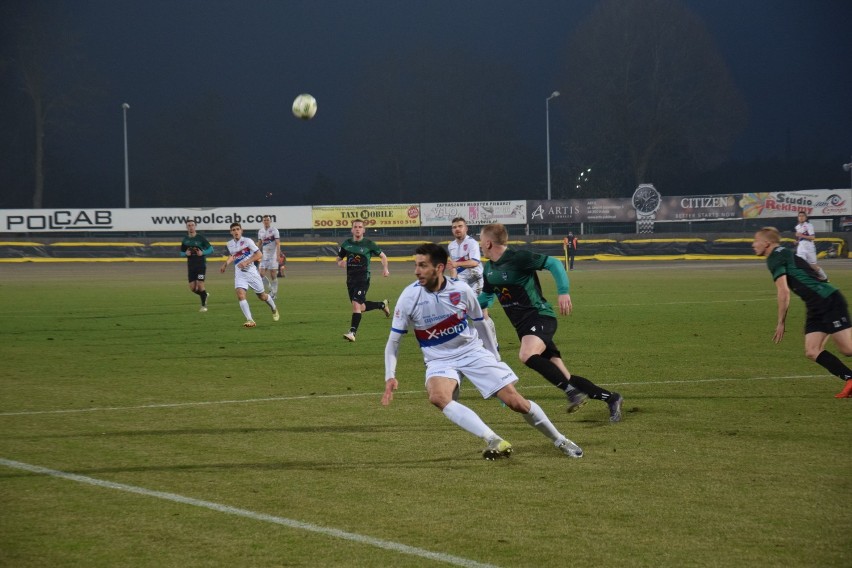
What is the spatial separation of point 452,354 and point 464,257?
30.0ft

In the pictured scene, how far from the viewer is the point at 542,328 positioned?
10.4 meters

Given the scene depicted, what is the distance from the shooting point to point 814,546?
5.80 m

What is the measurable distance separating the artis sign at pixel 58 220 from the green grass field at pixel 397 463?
2045 inches

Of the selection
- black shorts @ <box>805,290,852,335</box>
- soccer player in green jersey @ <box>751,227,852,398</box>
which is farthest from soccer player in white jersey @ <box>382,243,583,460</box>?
black shorts @ <box>805,290,852,335</box>

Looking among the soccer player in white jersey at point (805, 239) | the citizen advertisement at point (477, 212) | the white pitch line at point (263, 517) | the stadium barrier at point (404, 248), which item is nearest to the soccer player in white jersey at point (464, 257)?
the white pitch line at point (263, 517)

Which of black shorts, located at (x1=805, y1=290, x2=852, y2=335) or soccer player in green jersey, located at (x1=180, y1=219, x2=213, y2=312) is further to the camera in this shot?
soccer player in green jersey, located at (x1=180, y1=219, x2=213, y2=312)

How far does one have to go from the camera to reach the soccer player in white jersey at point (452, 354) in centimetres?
821

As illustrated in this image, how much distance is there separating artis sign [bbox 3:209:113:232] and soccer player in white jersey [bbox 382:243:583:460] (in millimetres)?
63102

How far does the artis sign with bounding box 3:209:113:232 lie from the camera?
66875 millimetres

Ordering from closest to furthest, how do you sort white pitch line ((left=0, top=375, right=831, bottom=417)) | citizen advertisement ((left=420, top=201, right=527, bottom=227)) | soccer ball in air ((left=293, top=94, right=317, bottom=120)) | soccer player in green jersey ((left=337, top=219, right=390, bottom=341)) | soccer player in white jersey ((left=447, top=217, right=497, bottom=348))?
white pitch line ((left=0, top=375, right=831, bottom=417)), soccer player in white jersey ((left=447, top=217, right=497, bottom=348)), soccer player in green jersey ((left=337, top=219, right=390, bottom=341)), soccer ball in air ((left=293, top=94, right=317, bottom=120)), citizen advertisement ((left=420, top=201, right=527, bottom=227))

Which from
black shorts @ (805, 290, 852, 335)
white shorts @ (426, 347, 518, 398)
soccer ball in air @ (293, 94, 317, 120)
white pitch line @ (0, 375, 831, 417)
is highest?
soccer ball in air @ (293, 94, 317, 120)

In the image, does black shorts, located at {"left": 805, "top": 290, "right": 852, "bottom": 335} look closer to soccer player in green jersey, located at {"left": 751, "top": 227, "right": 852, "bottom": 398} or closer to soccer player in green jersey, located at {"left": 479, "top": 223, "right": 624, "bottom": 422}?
soccer player in green jersey, located at {"left": 751, "top": 227, "right": 852, "bottom": 398}

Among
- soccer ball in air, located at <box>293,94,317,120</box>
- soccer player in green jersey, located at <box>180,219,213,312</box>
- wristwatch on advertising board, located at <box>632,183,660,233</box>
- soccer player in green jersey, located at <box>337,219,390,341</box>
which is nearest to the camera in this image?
soccer player in green jersey, located at <box>337,219,390,341</box>

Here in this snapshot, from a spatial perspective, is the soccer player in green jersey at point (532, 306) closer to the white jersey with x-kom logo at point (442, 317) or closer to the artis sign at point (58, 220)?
the white jersey with x-kom logo at point (442, 317)
